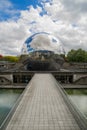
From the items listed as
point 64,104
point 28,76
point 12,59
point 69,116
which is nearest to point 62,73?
point 28,76

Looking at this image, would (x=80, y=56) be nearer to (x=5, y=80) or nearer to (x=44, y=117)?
(x=5, y=80)

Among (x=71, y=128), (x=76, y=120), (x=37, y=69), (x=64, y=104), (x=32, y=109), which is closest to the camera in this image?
(x=71, y=128)

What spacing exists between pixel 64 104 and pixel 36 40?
33.4 metres

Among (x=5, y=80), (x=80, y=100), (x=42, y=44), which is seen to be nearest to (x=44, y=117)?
(x=80, y=100)

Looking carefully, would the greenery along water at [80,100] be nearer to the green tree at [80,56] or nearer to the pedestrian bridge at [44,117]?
the pedestrian bridge at [44,117]

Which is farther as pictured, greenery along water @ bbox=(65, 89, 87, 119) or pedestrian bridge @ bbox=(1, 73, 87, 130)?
greenery along water @ bbox=(65, 89, 87, 119)

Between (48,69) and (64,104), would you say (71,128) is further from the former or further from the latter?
(48,69)

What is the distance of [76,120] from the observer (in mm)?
8227

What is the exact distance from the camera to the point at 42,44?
4225 cm

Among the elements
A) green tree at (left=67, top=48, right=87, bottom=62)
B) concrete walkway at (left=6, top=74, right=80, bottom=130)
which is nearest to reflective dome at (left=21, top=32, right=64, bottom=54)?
concrete walkway at (left=6, top=74, right=80, bottom=130)

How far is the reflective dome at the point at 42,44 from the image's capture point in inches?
1639

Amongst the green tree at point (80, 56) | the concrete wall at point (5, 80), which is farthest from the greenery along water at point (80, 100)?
the green tree at point (80, 56)

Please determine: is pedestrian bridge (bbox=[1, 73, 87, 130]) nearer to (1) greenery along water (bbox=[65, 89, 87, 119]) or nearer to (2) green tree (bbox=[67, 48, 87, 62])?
(1) greenery along water (bbox=[65, 89, 87, 119])

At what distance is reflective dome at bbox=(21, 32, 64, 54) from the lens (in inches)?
1639
